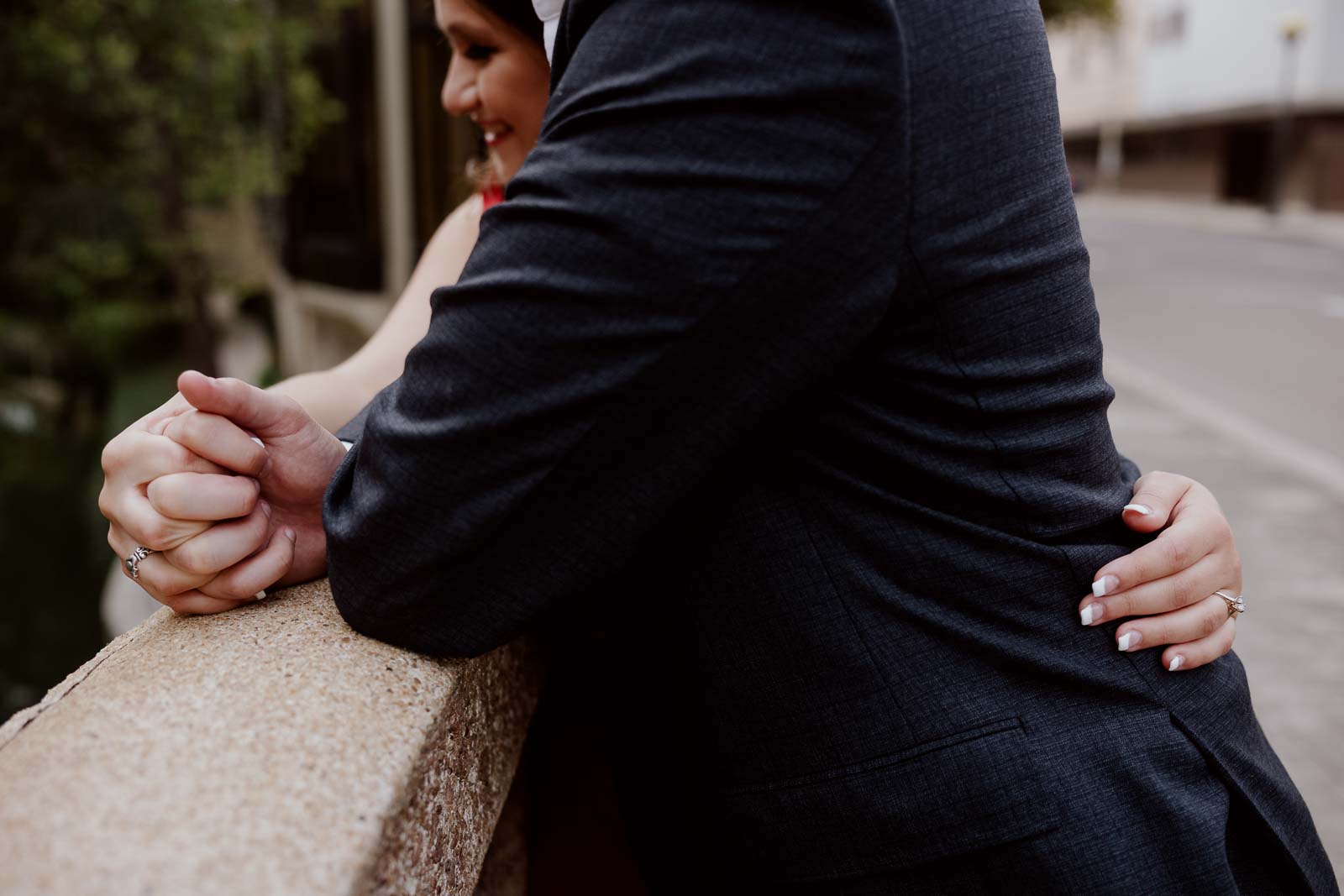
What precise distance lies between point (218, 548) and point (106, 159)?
12441 mm

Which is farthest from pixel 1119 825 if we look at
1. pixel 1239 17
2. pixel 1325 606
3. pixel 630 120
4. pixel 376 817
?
pixel 1239 17

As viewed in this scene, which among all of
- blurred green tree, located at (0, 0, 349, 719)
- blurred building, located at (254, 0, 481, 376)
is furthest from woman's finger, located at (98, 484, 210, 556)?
blurred green tree, located at (0, 0, 349, 719)

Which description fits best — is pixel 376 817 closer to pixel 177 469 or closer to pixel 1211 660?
pixel 177 469

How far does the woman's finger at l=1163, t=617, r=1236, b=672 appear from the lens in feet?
3.68

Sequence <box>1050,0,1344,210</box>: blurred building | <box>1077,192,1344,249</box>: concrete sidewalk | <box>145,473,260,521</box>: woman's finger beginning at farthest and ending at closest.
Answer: <box>1050,0,1344,210</box>: blurred building, <box>1077,192,1344,249</box>: concrete sidewalk, <box>145,473,260,521</box>: woman's finger

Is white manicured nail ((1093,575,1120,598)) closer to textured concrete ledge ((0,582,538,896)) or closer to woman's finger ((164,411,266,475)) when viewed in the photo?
textured concrete ledge ((0,582,538,896))

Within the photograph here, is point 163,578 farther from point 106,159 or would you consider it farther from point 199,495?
point 106,159

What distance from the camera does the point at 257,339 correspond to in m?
17.3

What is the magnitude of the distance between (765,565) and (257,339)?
1775 cm

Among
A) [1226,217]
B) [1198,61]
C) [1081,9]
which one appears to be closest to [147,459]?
[1081,9]

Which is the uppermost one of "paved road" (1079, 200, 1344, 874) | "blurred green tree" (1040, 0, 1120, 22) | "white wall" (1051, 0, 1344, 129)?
"blurred green tree" (1040, 0, 1120, 22)

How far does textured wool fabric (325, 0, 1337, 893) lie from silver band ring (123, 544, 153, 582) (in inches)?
9.7

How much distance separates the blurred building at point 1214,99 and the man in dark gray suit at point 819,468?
86.8 ft

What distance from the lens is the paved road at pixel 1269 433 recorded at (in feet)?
11.1
